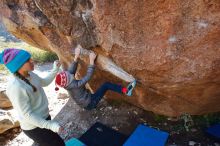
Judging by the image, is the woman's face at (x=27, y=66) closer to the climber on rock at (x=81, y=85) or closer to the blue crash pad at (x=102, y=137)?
the climber on rock at (x=81, y=85)

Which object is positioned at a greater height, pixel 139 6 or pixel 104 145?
pixel 139 6

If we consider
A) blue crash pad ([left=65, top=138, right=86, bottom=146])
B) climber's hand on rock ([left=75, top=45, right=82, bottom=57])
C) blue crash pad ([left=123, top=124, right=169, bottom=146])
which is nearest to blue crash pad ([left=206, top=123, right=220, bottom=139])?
blue crash pad ([left=123, top=124, right=169, bottom=146])

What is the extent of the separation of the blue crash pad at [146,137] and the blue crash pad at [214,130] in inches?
27.4

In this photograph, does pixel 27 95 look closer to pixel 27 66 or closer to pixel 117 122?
pixel 27 66

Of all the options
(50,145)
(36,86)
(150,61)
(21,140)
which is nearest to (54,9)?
(36,86)

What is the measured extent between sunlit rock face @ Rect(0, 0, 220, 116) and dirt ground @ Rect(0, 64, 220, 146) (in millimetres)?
418

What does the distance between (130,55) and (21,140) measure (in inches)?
121

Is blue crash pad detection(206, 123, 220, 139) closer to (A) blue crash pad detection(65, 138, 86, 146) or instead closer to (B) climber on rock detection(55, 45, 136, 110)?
(B) climber on rock detection(55, 45, 136, 110)

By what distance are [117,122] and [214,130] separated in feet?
5.58

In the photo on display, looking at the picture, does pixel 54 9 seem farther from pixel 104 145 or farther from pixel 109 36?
pixel 104 145

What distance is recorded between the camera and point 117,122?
5.78m

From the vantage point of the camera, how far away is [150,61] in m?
4.27

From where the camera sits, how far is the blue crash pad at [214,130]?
5027mm

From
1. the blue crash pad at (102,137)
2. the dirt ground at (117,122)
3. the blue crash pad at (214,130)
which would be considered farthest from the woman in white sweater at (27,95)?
the blue crash pad at (214,130)
